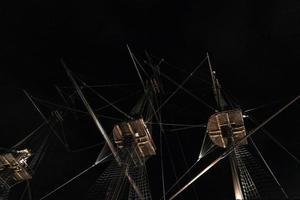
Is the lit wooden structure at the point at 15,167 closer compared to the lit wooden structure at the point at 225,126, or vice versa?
the lit wooden structure at the point at 225,126

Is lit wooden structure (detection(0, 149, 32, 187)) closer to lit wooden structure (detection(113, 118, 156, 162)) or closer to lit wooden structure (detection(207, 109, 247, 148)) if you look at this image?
lit wooden structure (detection(113, 118, 156, 162))

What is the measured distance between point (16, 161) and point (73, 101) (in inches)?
90.2

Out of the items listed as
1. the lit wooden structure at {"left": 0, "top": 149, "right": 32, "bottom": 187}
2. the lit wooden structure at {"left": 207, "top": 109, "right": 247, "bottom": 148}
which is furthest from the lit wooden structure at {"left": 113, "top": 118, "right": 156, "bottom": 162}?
the lit wooden structure at {"left": 0, "top": 149, "right": 32, "bottom": 187}

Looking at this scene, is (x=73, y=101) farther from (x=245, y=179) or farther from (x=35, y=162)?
(x=245, y=179)

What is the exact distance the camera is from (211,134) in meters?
10.3

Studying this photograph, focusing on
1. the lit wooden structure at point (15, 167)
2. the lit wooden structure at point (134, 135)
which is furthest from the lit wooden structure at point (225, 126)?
the lit wooden structure at point (15, 167)

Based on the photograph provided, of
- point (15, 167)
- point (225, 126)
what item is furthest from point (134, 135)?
point (15, 167)

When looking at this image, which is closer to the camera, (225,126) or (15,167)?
(225,126)

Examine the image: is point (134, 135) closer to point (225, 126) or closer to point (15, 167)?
point (225, 126)

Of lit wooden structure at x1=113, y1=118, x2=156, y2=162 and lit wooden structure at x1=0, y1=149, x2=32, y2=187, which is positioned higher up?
lit wooden structure at x1=113, y1=118, x2=156, y2=162

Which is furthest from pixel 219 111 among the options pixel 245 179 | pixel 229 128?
pixel 245 179

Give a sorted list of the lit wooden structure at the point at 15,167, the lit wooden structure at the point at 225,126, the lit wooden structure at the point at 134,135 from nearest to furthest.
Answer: the lit wooden structure at the point at 134,135, the lit wooden structure at the point at 225,126, the lit wooden structure at the point at 15,167

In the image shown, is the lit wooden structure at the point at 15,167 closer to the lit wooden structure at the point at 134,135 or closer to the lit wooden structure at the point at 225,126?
the lit wooden structure at the point at 134,135

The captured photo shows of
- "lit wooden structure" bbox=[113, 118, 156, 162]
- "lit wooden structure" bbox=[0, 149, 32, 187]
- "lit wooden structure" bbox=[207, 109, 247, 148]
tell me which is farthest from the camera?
"lit wooden structure" bbox=[0, 149, 32, 187]
